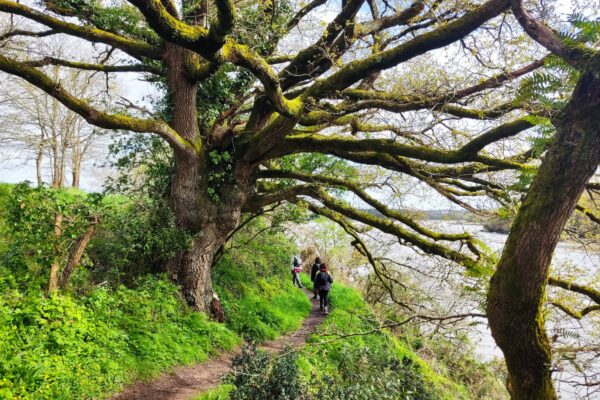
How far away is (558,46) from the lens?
2203 mm

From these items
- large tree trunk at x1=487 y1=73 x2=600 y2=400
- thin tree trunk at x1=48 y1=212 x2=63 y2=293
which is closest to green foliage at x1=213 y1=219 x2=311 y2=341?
thin tree trunk at x1=48 y1=212 x2=63 y2=293

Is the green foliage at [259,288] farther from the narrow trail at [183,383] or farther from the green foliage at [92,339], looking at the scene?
the green foliage at [92,339]

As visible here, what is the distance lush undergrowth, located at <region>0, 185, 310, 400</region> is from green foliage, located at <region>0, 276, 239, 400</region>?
0.04 feet

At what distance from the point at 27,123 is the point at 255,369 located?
18.9m

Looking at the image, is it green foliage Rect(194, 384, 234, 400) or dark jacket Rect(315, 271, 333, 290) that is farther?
dark jacket Rect(315, 271, 333, 290)

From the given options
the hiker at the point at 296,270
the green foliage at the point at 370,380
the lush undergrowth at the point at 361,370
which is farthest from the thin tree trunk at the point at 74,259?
the hiker at the point at 296,270

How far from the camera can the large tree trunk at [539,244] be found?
6.74 feet

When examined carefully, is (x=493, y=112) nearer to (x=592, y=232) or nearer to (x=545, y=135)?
(x=592, y=232)

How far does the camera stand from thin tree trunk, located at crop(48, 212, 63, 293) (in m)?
5.12

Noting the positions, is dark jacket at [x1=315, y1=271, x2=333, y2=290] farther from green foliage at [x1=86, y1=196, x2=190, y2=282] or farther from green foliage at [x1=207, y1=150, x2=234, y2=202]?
green foliage at [x1=86, y1=196, x2=190, y2=282]

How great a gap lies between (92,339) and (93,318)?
37cm

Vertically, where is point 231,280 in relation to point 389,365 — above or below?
above

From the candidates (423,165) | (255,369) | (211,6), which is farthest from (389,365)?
(211,6)

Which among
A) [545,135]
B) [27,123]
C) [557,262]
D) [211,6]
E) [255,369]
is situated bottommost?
[255,369]
